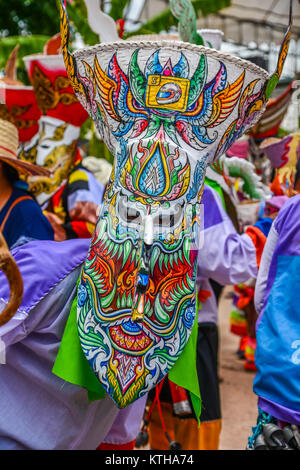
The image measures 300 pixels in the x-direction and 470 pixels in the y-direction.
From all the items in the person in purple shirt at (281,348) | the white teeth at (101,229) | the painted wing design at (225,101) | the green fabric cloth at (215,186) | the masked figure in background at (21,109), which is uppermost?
the painted wing design at (225,101)

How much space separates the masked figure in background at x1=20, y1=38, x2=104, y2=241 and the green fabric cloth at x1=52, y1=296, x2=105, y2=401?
5.17 ft

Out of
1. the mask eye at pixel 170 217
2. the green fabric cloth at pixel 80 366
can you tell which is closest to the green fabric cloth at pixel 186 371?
the green fabric cloth at pixel 80 366

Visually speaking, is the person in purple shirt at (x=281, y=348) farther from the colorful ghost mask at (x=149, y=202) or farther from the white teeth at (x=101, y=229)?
the white teeth at (x=101, y=229)

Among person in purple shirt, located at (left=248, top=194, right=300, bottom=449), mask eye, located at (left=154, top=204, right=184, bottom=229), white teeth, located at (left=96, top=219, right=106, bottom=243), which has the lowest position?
person in purple shirt, located at (left=248, top=194, right=300, bottom=449)

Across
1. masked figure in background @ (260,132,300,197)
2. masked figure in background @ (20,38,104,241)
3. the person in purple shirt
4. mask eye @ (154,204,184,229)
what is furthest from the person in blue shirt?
masked figure in background @ (260,132,300,197)

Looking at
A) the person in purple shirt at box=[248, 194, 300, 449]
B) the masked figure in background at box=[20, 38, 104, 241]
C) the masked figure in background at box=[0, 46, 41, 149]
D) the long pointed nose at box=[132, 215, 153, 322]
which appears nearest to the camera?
the long pointed nose at box=[132, 215, 153, 322]

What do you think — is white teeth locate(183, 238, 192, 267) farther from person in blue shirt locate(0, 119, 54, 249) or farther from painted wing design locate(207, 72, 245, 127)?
person in blue shirt locate(0, 119, 54, 249)

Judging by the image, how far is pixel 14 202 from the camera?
2432 millimetres

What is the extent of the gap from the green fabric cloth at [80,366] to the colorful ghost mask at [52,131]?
180 cm

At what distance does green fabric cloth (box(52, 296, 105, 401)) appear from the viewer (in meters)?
1.57

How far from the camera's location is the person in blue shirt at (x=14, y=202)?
2344 millimetres

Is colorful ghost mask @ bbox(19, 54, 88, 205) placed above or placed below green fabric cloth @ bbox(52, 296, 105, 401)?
above

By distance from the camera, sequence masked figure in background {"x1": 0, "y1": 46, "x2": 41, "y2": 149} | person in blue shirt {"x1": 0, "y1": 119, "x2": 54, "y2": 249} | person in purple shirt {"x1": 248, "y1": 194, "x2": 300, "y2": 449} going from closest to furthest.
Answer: person in purple shirt {"x1": 248, "y1": 194, "x2": 300, "y2": 449}, person in blue shirt {"x1": 0, "y1": 119, "x2": 54, "y2": 249}, masked figure in background {"x1": 0, "y1": 46, "x2": 41, "y2": 149}

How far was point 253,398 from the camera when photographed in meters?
4.74
